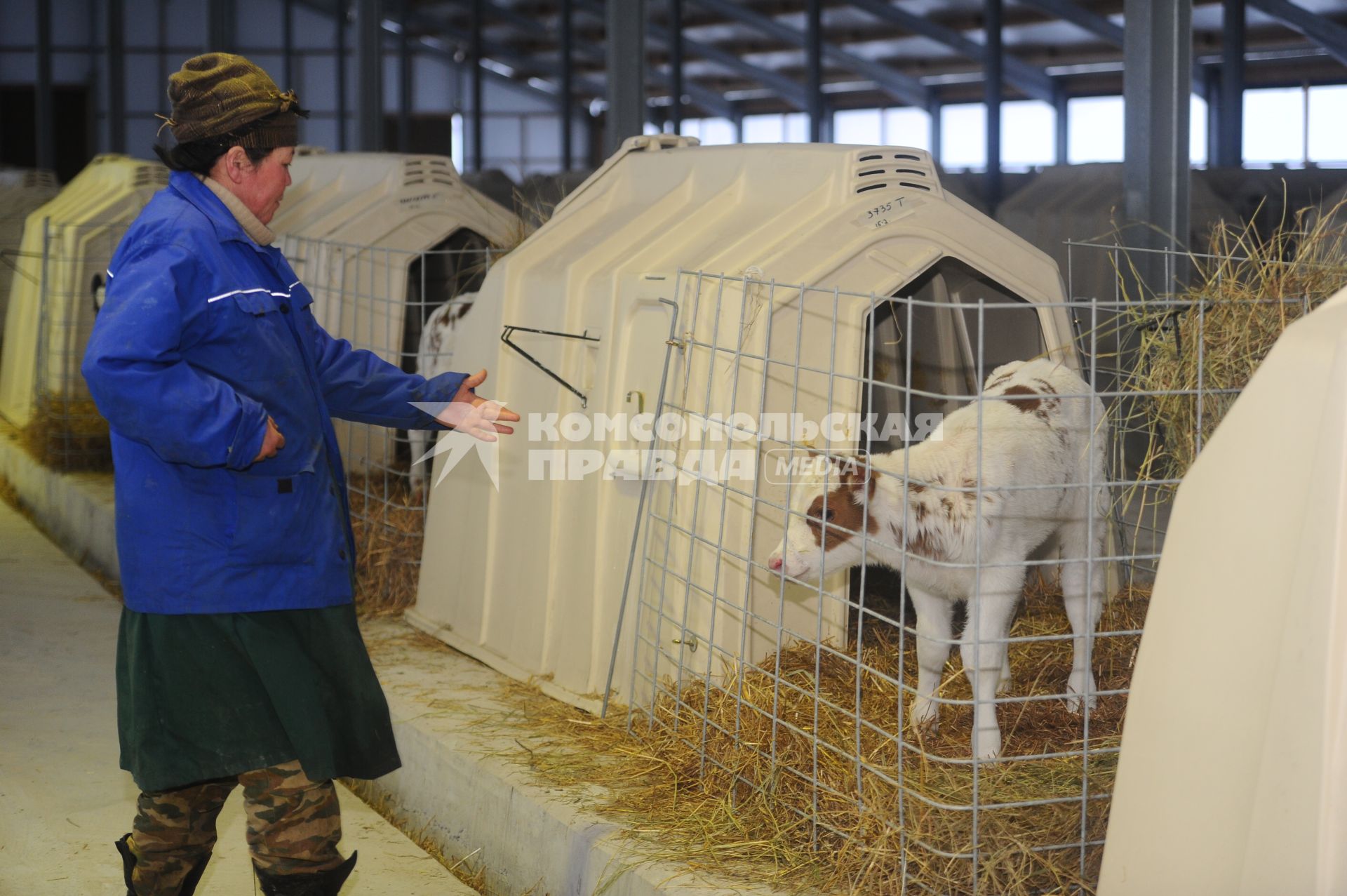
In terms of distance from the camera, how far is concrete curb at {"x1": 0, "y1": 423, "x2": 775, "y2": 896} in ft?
11.4

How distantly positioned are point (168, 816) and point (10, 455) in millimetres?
7513

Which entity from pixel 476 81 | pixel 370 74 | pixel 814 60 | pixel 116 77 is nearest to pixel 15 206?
pixel 370 74

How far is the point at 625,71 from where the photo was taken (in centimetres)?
895

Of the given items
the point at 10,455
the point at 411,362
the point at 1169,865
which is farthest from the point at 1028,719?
the point at 10,455

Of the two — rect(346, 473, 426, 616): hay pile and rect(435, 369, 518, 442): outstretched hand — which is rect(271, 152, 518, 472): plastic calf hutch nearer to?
rect(346, 473, 426, 616): hay pile

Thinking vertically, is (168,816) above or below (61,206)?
below

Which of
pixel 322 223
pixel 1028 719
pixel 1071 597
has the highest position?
pixel 322 223

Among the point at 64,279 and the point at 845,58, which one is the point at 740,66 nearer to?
the point at 845,58

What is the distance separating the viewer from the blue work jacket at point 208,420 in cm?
264

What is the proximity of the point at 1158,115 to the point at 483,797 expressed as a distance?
15.5 ft

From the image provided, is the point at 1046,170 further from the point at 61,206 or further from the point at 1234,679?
the point at 1234,679

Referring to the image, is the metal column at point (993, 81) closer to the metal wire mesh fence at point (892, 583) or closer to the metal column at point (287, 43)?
the metal wire mesh fence at point (892, 583)

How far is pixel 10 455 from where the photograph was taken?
9641 millimetres

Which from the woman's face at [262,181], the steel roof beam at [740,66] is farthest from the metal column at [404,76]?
the woman's face at [262,181]
